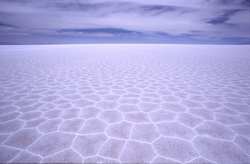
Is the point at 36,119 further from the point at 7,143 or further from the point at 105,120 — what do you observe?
the point at 105,120

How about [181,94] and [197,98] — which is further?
[181,94]

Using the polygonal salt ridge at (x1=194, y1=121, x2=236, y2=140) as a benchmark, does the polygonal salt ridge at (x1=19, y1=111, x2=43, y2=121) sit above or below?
below

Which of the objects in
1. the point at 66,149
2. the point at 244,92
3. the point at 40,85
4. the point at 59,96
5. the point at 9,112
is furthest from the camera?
the point at 40,85

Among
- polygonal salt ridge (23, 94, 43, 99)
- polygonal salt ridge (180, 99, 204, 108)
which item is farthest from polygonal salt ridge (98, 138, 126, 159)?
polygonal salt ridge (23, 94, 43, 99)

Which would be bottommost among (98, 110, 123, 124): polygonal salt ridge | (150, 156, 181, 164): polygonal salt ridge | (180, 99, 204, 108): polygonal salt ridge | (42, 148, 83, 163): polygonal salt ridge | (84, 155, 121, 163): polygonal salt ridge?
(42, 148, 83, 163): polygonal salt ridge

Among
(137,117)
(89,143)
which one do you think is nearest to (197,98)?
(137,117)

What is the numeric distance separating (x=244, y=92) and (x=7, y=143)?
18.3 ft

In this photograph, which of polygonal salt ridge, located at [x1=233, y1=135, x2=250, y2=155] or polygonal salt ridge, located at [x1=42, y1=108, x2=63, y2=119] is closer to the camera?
polygonal salt ridge, located at [x1=233, y1=135, x2=250, y2=155]

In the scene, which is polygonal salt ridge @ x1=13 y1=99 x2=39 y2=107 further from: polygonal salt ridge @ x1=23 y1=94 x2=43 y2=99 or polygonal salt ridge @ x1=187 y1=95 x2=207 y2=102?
polygonal salt ridge @ x1=187 y1=95 x2=207 y2=102

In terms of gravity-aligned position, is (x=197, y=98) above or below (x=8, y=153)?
above

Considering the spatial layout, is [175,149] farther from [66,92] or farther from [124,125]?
[66,92]

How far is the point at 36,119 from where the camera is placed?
2.47 meters

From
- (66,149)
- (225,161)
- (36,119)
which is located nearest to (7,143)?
(36,119)

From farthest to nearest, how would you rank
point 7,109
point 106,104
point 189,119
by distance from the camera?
point 106,104 → point 7,109 → point 189,119
